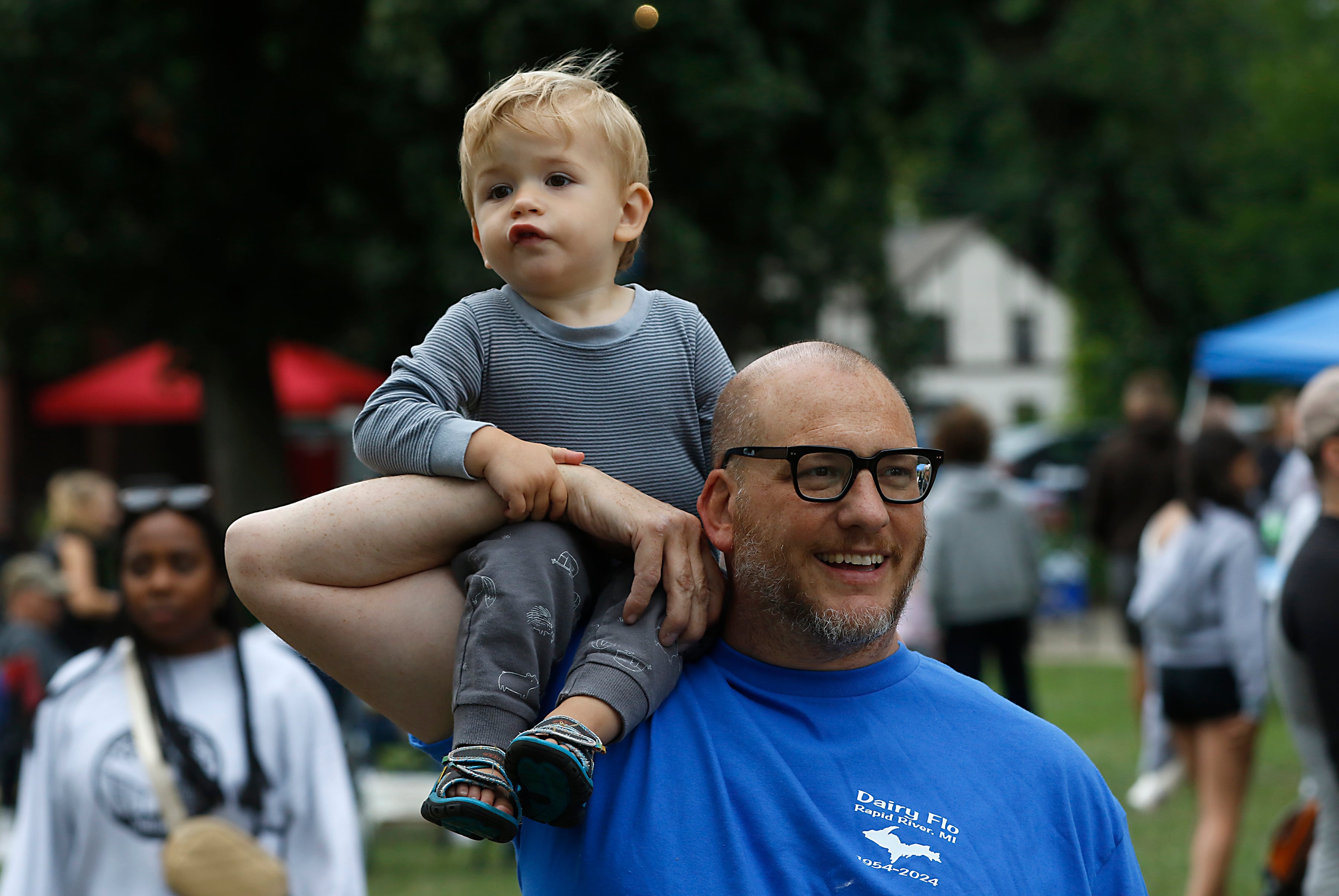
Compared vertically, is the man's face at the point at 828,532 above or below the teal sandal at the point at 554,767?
above

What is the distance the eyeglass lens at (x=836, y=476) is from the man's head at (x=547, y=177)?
462 millimetres

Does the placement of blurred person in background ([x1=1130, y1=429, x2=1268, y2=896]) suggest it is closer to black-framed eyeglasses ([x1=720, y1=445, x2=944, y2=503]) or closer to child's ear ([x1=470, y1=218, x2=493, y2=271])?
black-framed eyeglasses ([x1=720, y1=445, x2=944, y2=503])

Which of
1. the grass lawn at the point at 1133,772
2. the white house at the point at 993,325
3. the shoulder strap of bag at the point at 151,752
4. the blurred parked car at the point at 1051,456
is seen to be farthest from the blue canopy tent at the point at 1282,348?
the white house at the point at 993,325

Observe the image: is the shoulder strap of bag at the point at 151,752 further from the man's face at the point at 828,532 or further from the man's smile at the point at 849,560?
the man's smile at the point at 849,560

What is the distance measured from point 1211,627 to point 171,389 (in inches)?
429

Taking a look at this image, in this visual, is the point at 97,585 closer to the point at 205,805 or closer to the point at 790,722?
the point at 205,805

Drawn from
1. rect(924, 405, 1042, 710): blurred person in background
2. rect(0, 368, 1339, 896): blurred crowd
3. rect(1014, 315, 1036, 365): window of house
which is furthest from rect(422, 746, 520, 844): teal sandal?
rect(1014, 315, 1036, 365): window of house

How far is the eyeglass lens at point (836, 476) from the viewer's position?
2336 millimetres

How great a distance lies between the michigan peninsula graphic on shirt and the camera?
2.27 metres

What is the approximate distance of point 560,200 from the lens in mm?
2348

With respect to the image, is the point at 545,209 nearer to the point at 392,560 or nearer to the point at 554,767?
the point at 392,560

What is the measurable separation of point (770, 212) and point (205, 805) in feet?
34.1

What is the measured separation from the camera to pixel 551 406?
235cm

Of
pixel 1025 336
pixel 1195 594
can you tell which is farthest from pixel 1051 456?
pixel 1025 336
